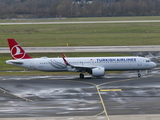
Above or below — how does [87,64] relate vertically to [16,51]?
below

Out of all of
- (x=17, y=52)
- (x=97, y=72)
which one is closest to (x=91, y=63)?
(x=97, y=72)

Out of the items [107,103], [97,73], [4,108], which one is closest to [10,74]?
[97,73]

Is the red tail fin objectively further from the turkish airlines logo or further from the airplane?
the airplane

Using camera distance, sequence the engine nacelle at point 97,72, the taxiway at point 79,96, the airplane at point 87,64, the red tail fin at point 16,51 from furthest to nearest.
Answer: the red tail fin at point 16,51, the airplane at point 87,64, the engine nacelle at point 97,72, the taxiway at point 79,96

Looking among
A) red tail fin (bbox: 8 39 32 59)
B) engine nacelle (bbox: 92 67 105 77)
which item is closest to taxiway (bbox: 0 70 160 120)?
engine nacelle (bbox: 92 67 105 77)

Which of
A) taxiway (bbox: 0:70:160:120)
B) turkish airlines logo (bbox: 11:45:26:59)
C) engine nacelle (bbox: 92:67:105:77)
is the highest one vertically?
turkish airlines logo (bbox: 11:45:26:59)

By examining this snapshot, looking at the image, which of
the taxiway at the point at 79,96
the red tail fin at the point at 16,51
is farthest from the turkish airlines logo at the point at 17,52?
the taxiway at the point at 79,96

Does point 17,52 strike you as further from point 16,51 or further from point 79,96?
point 79,96

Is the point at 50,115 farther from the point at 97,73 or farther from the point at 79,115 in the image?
the point at 97,73

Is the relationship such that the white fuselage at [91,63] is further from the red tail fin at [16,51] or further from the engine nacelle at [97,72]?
the engine nacelle at [97,72]

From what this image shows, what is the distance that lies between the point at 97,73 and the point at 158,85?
9388 millimetres

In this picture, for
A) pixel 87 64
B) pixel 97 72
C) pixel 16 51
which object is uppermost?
pixel 16 51

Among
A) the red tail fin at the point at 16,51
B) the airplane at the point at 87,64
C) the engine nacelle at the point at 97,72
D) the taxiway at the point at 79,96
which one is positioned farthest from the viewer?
the red tail fin at the point at 16,51

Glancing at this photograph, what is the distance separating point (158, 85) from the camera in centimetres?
4256
